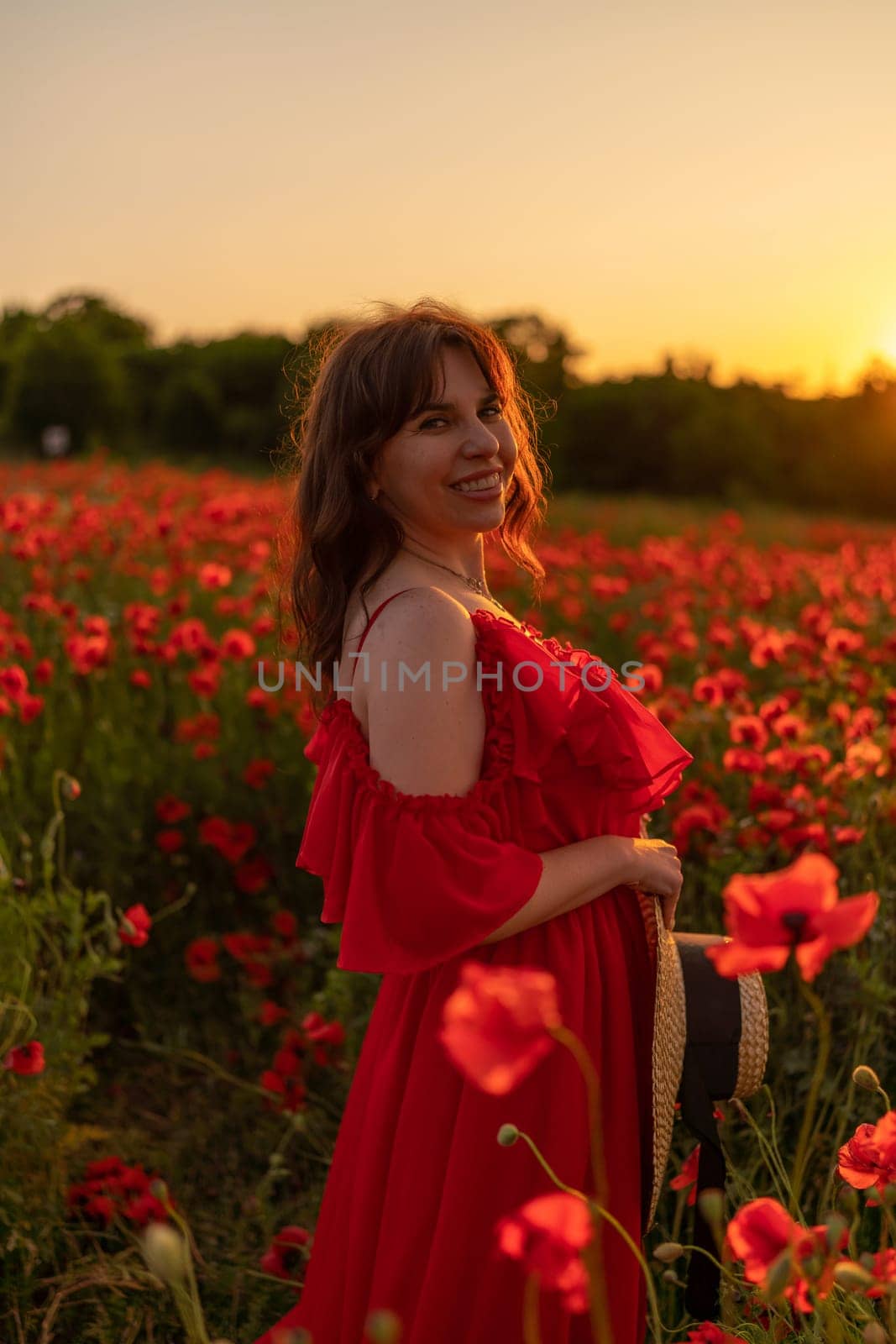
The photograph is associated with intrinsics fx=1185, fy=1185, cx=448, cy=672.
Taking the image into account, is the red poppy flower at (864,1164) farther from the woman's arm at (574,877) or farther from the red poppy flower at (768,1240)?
the woman's arm at (574,877)

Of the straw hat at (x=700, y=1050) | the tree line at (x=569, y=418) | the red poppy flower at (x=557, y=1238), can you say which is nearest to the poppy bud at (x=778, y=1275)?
the red poppy flower at (x=557, y=1238)

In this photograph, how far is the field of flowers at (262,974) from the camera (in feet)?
3.92

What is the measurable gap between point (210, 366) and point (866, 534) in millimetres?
19740

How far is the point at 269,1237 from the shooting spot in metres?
2.54

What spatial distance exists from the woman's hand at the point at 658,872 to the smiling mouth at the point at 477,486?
0.56 meters

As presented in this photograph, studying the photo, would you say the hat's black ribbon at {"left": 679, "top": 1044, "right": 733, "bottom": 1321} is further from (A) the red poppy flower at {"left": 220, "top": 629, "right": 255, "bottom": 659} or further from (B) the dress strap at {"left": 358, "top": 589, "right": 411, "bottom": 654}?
(A) the red poppy flower at {"left": 220, "top": 629, "right": 255, "bottom": 659}

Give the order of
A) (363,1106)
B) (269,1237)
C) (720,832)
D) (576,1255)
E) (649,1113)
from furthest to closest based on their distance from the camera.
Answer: (720,832)
(269,1237)
(363,1106)
(649,1113)
(576,1255)

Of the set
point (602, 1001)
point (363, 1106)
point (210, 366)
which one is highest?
point (210, 366)

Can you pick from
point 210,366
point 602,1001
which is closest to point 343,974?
point 602,1001

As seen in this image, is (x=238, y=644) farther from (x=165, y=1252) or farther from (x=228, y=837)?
(x=165, y=1252)

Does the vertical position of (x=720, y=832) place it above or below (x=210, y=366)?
below

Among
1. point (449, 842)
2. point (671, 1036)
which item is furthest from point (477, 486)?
point (671, 1036)

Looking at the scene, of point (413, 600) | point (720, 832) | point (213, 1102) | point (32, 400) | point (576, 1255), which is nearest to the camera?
point (576, 1255)

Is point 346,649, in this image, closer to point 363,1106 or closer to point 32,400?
point 363,1106
